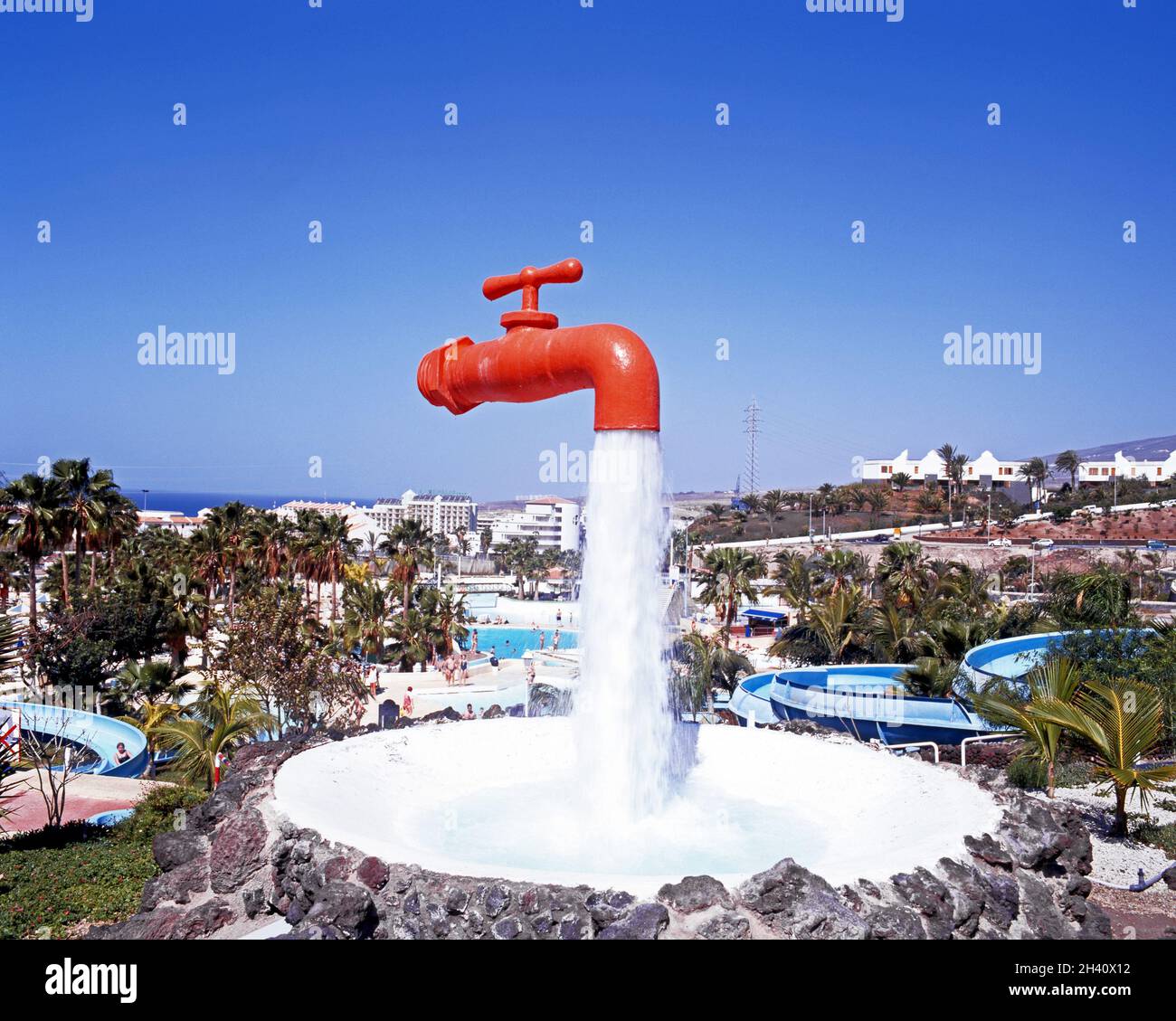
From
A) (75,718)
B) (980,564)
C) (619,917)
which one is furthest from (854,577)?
(619,917)

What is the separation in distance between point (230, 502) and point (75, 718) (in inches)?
687

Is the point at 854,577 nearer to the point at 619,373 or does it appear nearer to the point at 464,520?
the point at 619,373

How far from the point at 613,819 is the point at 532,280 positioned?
192 inches

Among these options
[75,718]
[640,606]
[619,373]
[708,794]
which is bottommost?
[75,718]

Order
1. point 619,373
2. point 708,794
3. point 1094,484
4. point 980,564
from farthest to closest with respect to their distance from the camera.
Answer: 1. point 1094,484
2. point 980,564
3. point 708,794
4. point 619,373

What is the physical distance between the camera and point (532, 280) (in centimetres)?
866

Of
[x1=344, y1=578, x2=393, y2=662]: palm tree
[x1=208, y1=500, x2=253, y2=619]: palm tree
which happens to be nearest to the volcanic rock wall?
[x1=344, y1=578, x2=393, y2=662]: palm tree

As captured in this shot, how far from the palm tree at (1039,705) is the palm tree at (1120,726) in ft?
0.60

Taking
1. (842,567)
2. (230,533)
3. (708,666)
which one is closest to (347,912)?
(708,666)

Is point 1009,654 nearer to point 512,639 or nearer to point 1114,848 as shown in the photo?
point 1114,848

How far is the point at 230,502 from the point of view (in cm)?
3866

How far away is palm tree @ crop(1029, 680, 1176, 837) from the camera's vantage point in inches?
369

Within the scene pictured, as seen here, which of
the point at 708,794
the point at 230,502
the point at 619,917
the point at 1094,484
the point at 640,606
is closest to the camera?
A: the point at 619,917

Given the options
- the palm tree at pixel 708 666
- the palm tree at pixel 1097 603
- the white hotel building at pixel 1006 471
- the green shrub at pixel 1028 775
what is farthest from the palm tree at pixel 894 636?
the white hotel building at pixel 1006 471
